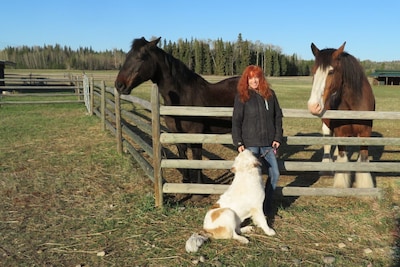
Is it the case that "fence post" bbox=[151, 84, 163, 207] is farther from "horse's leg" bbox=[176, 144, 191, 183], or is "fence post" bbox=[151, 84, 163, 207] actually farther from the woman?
the woman

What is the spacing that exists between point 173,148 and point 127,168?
230cm

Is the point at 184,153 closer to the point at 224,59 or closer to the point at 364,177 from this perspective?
the point at 364,177

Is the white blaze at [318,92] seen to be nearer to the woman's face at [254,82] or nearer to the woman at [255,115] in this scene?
the woman at [255,115]

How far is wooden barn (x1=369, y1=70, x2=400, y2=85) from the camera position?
50900 millimetres

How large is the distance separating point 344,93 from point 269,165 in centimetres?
181

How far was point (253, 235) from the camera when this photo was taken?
364cm

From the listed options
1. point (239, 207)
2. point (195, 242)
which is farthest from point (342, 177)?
point (195, 242)

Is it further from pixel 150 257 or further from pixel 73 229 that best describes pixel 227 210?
pixel 73 229

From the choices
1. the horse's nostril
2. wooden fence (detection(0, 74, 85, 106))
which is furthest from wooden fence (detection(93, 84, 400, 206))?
wooden fence (detection(0, 74, 85, 106))

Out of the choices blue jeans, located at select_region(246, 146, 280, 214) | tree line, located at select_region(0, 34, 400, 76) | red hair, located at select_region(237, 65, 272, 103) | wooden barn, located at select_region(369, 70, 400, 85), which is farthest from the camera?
tree line, located at select_region(0, 34, 400, 76)

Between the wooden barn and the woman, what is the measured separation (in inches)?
2184

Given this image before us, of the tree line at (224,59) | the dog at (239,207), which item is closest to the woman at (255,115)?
the dog at (239,207)

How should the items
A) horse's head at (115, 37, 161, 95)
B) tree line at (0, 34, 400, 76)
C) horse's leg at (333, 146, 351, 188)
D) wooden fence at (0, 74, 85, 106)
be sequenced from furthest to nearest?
tree line at (0, 34, 400, 76), wooden fence at (0, 74, 85, 106), horse's leg at (333, 146, 351, 188), horse's head at (115, 37, 161, 95)

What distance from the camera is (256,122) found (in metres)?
3.85
